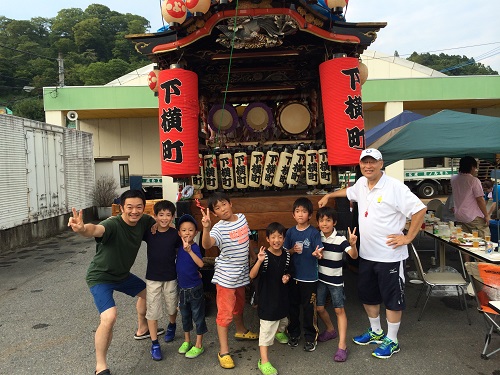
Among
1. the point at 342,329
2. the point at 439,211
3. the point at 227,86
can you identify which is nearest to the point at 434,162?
the point at 439,211

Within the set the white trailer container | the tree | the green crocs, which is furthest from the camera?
the tree

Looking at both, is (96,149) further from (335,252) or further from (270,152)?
(335,252)

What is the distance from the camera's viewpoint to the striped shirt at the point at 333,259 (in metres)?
3.89

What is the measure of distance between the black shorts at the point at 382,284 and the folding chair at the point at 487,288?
28.0 inches

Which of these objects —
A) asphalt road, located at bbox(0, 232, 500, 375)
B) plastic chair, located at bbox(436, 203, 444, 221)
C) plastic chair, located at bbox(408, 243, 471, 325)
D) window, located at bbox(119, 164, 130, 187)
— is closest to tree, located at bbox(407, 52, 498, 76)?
window, located at bbox(119, 164, 130, 187)

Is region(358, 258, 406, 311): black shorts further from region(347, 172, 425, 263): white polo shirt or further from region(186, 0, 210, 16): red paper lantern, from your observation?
region(186, 0, 210, 16): red paper lantern

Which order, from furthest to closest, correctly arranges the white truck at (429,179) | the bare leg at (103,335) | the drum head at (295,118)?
the white truck at (429,179)
the drum head at (295,118)
the bare leg at (103,335)

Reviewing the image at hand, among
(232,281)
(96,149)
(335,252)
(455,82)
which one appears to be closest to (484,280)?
(335,252)

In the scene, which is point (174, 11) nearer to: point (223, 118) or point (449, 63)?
point (223, 118)

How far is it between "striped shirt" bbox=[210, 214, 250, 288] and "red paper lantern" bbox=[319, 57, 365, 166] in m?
2.30

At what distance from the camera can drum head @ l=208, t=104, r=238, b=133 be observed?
7031 millimetres

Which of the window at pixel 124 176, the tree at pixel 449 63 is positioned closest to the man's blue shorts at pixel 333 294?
the window at pixel 124 176

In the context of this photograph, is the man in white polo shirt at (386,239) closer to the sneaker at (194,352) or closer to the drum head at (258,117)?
the sneaker at (194,352)

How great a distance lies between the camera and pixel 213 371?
11.9ft
